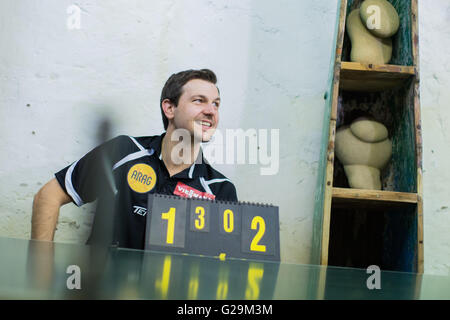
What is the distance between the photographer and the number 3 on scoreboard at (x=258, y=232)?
1.16 m

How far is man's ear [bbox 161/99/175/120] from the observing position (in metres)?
1.68

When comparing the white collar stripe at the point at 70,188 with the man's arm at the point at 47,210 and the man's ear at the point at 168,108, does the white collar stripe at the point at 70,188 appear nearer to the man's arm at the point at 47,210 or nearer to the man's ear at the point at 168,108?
the man's arm at the point at 47,210

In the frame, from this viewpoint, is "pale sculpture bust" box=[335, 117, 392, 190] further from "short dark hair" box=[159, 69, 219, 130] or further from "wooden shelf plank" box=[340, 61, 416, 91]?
"short dark hair" box=[159, 69, 219, 130]

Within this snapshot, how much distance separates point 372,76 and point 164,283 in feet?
4.56

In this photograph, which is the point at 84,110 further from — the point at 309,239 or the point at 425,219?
the point at 425,219

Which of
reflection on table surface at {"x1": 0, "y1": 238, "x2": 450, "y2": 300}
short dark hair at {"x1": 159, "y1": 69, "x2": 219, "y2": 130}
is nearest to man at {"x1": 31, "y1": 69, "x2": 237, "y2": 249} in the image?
short dark hair at {"x1": 159, "y1": 69, "x2": 219, "y2": 130}

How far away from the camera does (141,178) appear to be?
153 cm

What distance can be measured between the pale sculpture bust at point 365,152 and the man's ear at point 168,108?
0.60 m

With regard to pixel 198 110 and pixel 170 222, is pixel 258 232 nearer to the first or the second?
pixel 170 222

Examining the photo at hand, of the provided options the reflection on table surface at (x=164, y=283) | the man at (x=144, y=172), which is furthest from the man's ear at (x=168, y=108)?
the reflection on table surface at (x=164, y=283)

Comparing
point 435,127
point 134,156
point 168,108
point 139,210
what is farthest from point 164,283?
point 435,127

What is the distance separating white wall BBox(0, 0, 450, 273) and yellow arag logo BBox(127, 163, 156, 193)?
42 cm

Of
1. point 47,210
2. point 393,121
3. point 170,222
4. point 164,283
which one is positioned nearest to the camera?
point 164,283
